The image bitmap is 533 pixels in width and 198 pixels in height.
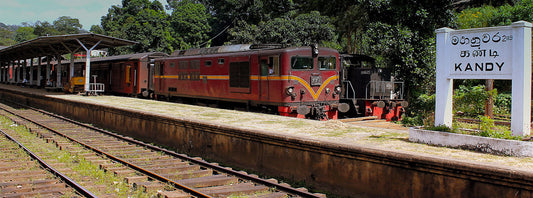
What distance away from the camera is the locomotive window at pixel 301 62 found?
14310mm

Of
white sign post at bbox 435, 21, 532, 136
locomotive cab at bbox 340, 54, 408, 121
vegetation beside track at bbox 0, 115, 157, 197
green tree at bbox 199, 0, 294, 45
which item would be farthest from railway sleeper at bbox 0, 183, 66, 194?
green tree at bbox 199, 0, 294, 45

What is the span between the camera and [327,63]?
15.7 meters

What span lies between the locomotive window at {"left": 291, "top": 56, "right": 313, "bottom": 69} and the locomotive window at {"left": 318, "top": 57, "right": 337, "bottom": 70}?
527 mm

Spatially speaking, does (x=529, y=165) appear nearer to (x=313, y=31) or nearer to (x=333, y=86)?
(x=333, y=86)

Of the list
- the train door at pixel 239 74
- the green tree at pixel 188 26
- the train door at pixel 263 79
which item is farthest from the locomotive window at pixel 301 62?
the green tree at pixel 188 26

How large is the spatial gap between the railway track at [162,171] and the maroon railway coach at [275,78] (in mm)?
4716

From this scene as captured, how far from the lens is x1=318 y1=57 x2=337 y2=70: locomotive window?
15495 millimetres

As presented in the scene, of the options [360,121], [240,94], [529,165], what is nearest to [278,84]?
[240,94]

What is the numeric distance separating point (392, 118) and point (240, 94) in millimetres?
6777

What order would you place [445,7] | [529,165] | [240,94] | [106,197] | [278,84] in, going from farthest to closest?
[445,7] → [240,94] → [278,84] → [106,197] → [529,165]

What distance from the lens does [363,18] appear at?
27797 millimetres

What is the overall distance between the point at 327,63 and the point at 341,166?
920cm

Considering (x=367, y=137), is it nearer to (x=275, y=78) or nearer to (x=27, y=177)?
(x=275, y=78)

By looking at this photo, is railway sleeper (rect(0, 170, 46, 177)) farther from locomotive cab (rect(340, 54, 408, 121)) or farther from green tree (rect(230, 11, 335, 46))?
green tree (rect(230, 11, 335, 46))
